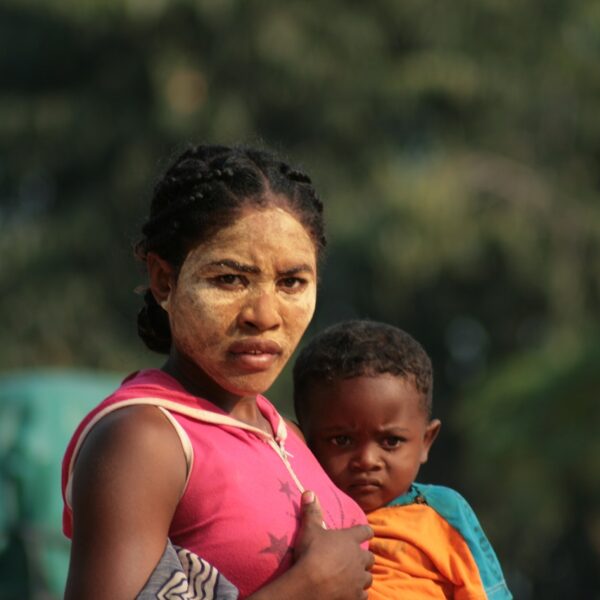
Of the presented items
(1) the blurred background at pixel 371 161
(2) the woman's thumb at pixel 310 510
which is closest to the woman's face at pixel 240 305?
(2) the woman's thumb at pixel 310 510

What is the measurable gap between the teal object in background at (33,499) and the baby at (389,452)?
5.80 m

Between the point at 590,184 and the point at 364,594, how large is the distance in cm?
1963

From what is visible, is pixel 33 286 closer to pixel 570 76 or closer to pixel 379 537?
pixel 570 76

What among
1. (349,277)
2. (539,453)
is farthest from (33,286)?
(539,453)

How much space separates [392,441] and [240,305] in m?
0.67

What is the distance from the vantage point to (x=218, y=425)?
2.77 metres

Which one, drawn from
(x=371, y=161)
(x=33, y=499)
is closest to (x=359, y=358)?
(x=33, y=499)

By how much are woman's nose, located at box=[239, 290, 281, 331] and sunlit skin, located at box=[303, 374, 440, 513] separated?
53 cm

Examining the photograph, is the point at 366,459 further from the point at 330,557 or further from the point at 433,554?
the point at 330,557

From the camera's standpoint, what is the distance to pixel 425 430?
347cm

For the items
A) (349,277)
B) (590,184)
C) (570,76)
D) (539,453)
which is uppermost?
(570,76)

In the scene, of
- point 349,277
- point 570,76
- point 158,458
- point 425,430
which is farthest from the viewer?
point 570,76

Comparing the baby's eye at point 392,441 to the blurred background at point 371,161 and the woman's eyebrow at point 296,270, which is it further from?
the blurred background at point 371,161

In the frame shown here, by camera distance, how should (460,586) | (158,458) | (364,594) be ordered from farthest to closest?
(460,586)
(364,594)
(158,458)
